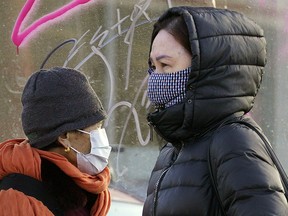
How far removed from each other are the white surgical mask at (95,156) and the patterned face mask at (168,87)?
51 cm

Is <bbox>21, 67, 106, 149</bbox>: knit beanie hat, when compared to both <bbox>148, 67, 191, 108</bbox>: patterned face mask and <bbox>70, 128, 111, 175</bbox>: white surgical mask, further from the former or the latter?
<bbox>148, 67, 191, 108</bbox>: patterned face mask

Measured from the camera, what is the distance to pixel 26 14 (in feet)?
16.1

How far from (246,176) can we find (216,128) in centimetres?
26

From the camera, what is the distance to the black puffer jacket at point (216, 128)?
71.9 inches

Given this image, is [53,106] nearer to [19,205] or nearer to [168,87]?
[19,205]

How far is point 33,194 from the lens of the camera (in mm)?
2303

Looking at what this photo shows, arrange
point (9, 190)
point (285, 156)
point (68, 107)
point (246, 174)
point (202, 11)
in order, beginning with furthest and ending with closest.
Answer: point (285, 156) → point (68, 107) → point (9, 190) → point (202, 11) → point (246, 174)

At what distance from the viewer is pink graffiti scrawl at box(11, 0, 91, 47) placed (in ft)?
16.1

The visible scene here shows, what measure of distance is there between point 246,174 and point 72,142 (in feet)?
3.14

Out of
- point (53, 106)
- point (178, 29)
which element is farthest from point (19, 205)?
point (178, 29)

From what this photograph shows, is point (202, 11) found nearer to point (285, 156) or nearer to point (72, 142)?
point (72, 142)

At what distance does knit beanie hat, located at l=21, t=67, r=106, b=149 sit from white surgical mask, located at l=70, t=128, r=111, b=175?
0.32ft

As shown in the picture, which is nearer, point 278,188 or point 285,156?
point 278,188

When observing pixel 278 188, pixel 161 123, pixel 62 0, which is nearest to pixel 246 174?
pixel 278 188
